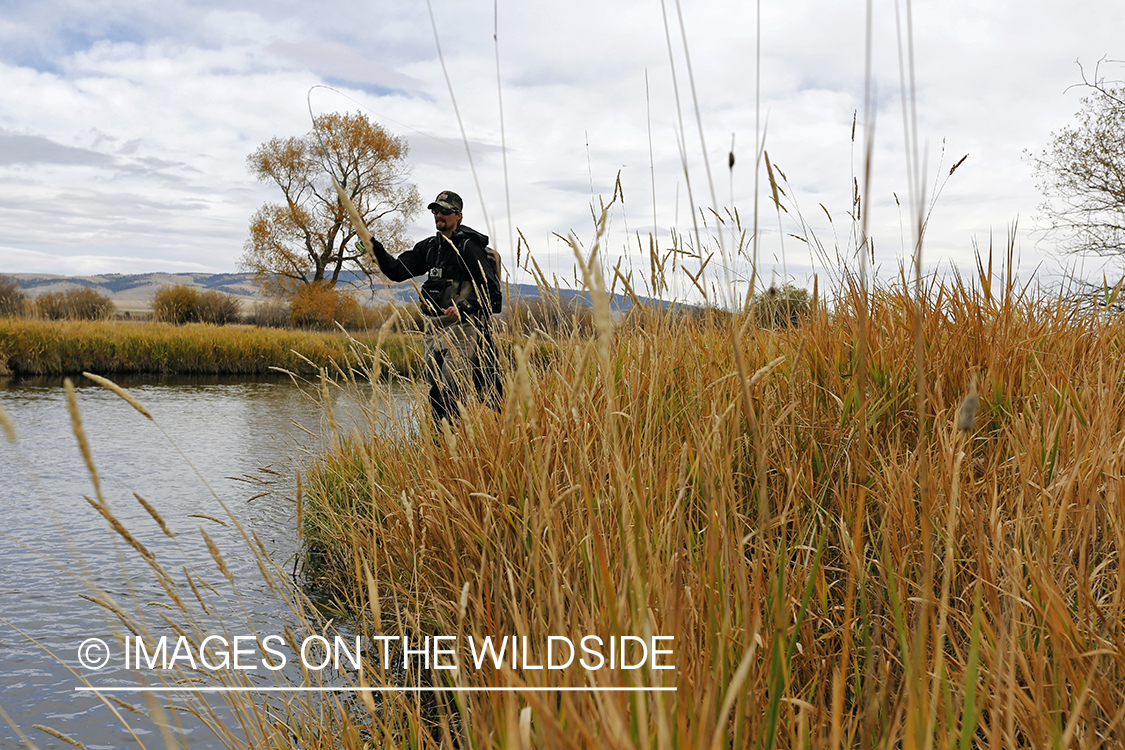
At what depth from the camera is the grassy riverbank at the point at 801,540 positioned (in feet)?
2.92

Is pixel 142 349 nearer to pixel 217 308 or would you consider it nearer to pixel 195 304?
pixel 195 304

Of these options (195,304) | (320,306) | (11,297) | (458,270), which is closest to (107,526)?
(458,270)

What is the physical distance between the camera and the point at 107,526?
443 centimetres

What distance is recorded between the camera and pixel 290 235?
2848 centimetres

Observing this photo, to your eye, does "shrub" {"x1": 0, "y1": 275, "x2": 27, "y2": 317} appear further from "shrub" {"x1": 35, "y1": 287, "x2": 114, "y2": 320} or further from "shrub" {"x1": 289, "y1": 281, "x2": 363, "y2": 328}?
"shrub" {"x1": 289, "y1": 281, "x2": 363, "y2": 328}

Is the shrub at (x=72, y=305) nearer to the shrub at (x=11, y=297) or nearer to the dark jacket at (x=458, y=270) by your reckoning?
the shrub at (x=11, y=297)

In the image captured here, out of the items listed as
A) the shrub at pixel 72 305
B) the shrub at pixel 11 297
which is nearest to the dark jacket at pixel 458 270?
the shrub at pixel 72 305

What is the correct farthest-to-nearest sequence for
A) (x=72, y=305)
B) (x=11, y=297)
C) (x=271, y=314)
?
(x=271, y=314), (x=11, y=297), (x=72, y=305)

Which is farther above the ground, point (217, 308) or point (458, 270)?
point (217, 308)

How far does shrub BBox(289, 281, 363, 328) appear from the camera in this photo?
26984mm

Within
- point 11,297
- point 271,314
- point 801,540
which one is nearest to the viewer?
point 801,540

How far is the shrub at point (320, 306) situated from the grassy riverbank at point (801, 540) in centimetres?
2553

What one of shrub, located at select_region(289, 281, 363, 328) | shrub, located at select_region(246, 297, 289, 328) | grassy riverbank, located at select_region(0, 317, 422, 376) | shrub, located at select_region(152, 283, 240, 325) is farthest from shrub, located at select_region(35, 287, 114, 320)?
shrub, located at select_region(289, 281, 363, 328)

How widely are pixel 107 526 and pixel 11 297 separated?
21845 mm
